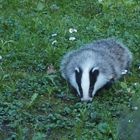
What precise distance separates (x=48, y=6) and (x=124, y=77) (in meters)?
3.02

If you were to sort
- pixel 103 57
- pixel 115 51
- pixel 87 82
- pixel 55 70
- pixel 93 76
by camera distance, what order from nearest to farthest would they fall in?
pixel 87 82 < pixel 93 76 < pixel 103 57 < pixel 55 70 < pixel 115 51

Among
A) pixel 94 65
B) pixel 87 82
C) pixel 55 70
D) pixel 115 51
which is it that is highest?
pixel 115 51

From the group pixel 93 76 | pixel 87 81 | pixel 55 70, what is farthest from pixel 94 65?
pixel 55 70

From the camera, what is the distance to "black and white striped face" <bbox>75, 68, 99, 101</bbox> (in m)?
7.55

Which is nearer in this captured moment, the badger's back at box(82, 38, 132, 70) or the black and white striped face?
the black and white striped face

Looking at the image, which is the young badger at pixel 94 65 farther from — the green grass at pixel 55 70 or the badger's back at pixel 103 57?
the green grass at pixel 55 70

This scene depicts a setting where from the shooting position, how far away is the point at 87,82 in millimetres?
7578

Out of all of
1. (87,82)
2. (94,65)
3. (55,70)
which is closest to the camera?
(87,82)

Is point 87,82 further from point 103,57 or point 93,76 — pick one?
point 103,57

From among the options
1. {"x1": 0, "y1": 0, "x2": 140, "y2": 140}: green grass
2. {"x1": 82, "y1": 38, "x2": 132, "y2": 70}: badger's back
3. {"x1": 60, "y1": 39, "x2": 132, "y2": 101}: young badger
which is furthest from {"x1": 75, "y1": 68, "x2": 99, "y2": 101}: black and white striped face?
{"x1": 82, "y1": 38, "x2": 132, "y2": 70}: badger's back

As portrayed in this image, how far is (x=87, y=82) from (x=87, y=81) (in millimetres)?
12

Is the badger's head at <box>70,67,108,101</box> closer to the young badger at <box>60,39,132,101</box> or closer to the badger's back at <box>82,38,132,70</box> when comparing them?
the young badger at <box>60,39,132,101</box>

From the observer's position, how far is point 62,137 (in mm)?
6746

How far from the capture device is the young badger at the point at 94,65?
7.62 m
